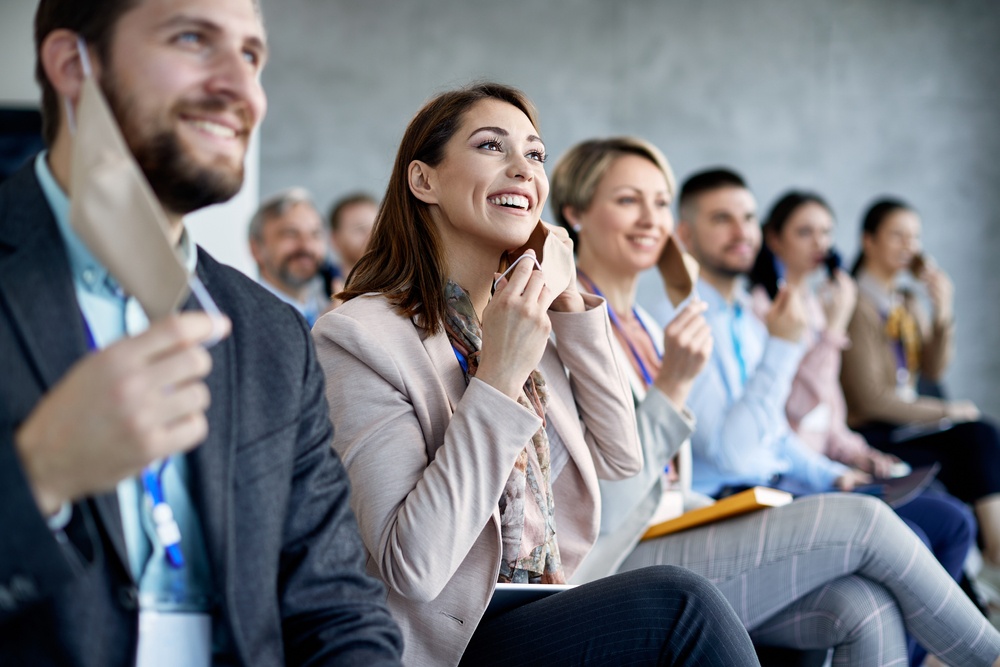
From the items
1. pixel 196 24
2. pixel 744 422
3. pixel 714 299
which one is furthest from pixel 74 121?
pixel 714 299

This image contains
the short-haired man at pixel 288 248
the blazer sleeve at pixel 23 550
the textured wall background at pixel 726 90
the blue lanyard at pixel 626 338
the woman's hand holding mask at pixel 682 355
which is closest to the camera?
the blazer sleeve at pixel 23 550

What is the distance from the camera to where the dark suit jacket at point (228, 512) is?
3.07 feet

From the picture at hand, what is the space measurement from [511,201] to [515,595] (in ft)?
2.22

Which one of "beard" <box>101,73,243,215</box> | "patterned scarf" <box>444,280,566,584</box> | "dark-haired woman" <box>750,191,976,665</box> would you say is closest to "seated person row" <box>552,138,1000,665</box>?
"patterned scarf" <box>444,280,566,584</box>

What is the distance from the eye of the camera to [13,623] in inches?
37.4

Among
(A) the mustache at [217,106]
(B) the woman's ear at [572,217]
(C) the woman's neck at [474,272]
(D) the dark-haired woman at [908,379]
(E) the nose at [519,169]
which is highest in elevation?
(A) the mustache at [217,106]

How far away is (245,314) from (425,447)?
17.8 inches

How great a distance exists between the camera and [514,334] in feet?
5.03

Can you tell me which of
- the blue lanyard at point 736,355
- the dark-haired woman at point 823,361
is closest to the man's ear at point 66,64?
the blue lanyard at point 736,355

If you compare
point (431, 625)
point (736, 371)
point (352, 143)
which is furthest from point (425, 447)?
point (352, 143)

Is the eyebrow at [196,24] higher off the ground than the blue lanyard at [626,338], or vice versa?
→ the eyebrow at [196,24]

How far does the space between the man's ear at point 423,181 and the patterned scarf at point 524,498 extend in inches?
6.7

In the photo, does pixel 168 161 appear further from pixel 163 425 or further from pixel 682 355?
pixel 682 355

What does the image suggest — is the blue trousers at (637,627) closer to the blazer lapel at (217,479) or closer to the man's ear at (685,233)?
the blazer lapel at (217,479)
